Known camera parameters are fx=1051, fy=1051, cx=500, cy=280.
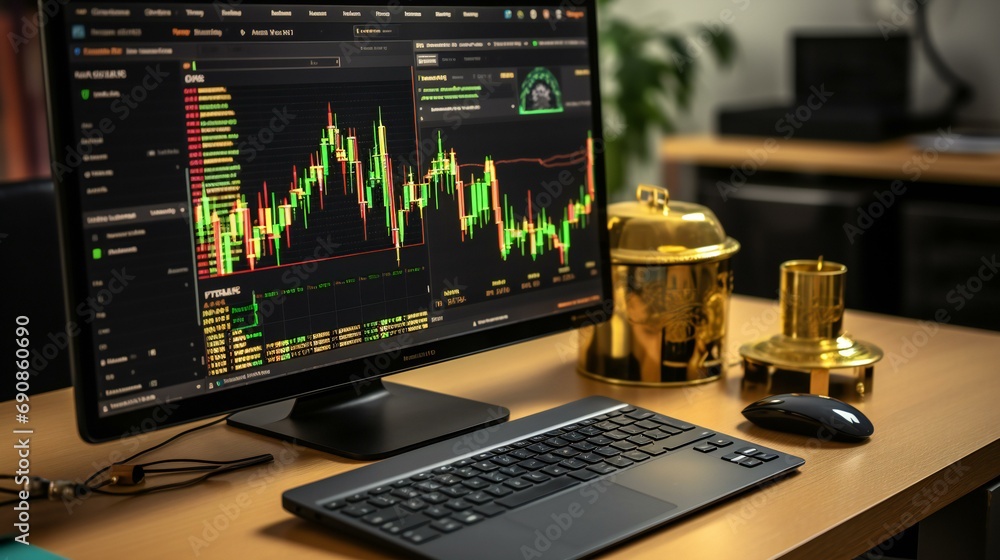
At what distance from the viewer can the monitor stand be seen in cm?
100

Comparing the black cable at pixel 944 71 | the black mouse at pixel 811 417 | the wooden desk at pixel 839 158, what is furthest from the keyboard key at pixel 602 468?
the black cable at pixel 944 71

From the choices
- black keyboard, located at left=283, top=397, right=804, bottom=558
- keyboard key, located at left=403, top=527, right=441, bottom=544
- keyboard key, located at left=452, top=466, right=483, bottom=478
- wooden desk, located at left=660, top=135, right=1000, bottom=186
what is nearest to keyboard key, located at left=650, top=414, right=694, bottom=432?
black keyboard, located at left=283, top=397, right=804, bottom=558

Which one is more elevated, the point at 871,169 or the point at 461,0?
the point at 461,0

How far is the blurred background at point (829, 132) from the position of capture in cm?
247

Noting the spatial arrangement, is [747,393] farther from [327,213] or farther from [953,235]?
[953,235]

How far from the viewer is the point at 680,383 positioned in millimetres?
1203

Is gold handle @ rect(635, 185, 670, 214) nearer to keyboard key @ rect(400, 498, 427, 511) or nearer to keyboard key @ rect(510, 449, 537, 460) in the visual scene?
keyboard key @ rect(510, 449, 537, 460)

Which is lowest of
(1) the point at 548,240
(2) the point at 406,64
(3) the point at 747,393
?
(3) the point at 747,393

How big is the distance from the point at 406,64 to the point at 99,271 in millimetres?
369

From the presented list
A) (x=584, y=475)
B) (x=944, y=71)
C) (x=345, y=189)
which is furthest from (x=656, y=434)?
(x=944, y=71)

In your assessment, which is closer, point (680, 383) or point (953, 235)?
point (680, 383)

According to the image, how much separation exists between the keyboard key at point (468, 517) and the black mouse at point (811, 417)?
0.37 m

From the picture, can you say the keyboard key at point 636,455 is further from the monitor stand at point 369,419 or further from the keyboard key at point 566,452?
the monitor stand at point 369,419

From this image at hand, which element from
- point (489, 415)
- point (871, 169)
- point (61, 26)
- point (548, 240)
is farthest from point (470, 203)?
point (871, 169)
